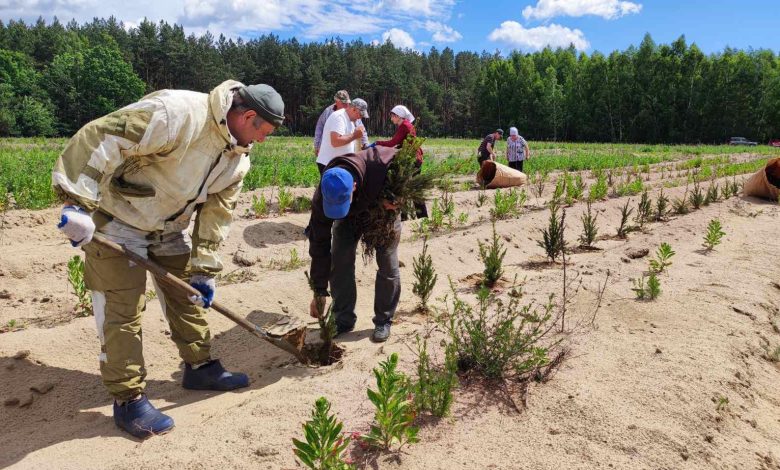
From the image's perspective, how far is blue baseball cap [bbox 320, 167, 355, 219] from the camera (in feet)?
9.78

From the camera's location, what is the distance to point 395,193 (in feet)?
11.7

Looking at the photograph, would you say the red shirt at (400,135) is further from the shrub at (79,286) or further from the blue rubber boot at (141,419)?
the blue rubber boot at (141,419)

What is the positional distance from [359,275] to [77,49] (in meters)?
66.3

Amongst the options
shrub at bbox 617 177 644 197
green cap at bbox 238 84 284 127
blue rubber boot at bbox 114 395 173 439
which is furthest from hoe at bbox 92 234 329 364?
shrub at bbox 617 177 644 197

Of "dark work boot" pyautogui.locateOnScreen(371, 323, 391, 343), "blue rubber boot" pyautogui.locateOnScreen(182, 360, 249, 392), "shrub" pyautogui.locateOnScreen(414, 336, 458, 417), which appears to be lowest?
"blue rubber boot" pyautogui.locateOnScreen(182, 360, 249, 392)

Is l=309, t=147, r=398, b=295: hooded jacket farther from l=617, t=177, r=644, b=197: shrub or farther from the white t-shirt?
l=617, t=177, r=644, b=197: shrub

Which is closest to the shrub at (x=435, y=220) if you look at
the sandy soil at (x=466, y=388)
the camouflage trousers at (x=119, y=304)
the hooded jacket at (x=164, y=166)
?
the sandy soil at (x=466, y=388)

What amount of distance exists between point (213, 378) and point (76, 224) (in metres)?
1.34

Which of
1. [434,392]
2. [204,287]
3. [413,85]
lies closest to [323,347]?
[204,287]

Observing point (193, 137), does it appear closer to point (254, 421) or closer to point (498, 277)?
point (254, 421)

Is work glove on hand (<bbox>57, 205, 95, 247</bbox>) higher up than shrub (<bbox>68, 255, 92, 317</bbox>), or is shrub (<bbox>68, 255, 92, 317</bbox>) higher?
work glove on hand (<bbox>57, 205, 95, 247</bbox>)

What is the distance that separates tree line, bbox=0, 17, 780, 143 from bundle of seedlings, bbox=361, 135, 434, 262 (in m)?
44.3

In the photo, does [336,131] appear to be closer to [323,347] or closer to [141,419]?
[323,347]

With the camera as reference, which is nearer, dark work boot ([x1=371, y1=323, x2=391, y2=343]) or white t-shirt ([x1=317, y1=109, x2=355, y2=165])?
dark work boot ([x1=371, y1=323, x2=391, y2=343])
